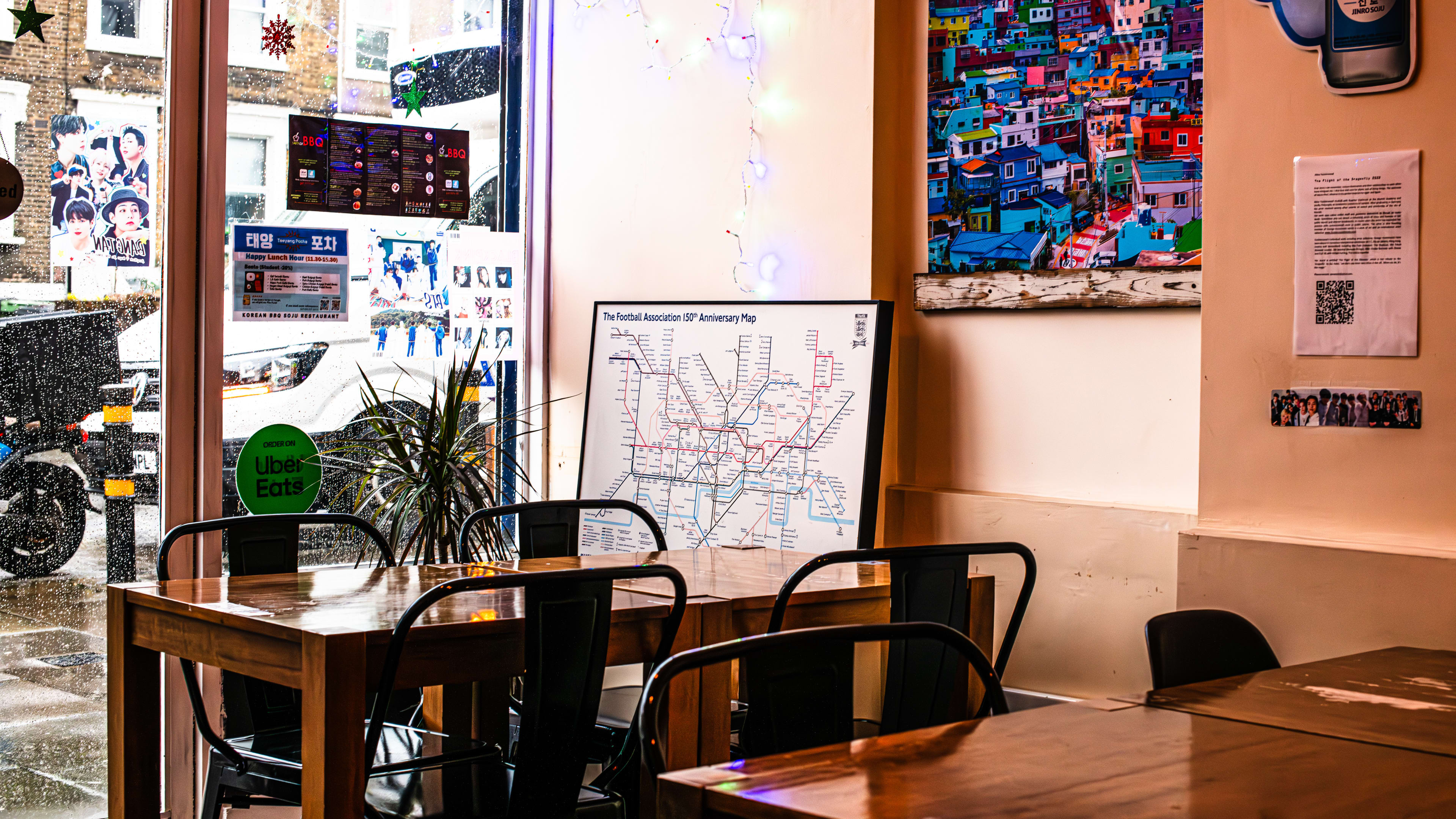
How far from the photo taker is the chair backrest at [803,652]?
67.4 inches

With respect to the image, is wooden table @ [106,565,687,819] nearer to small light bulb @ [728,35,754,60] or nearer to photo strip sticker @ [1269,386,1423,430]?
photo strip sticker @ [1269,386,1423,430]

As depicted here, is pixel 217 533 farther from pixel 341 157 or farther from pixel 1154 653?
pixel 1154 653

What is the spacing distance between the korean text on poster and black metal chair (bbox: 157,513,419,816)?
1.29 m

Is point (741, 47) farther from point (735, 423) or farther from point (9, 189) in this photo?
point (9, 189)

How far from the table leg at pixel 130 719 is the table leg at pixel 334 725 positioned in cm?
A: 68

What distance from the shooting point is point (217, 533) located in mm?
4227

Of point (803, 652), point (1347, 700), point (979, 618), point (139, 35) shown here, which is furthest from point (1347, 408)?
point (139, 35)

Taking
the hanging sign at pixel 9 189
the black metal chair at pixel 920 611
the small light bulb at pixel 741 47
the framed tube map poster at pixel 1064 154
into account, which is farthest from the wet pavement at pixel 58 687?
the framed tube map poster at pixel 1064 154

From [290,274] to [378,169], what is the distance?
532mm

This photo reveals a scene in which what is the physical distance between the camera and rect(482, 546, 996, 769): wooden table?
2742 millimetres

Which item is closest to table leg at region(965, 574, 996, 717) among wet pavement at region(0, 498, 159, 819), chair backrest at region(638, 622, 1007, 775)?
chair backrest at region(638, 622, 1007, 775)

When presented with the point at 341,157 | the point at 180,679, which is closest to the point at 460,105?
the point at 341,157

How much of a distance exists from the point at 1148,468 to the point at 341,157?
289cm

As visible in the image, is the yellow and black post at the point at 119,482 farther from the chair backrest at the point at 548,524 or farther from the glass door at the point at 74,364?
the chair backrest at the point at 548,524
